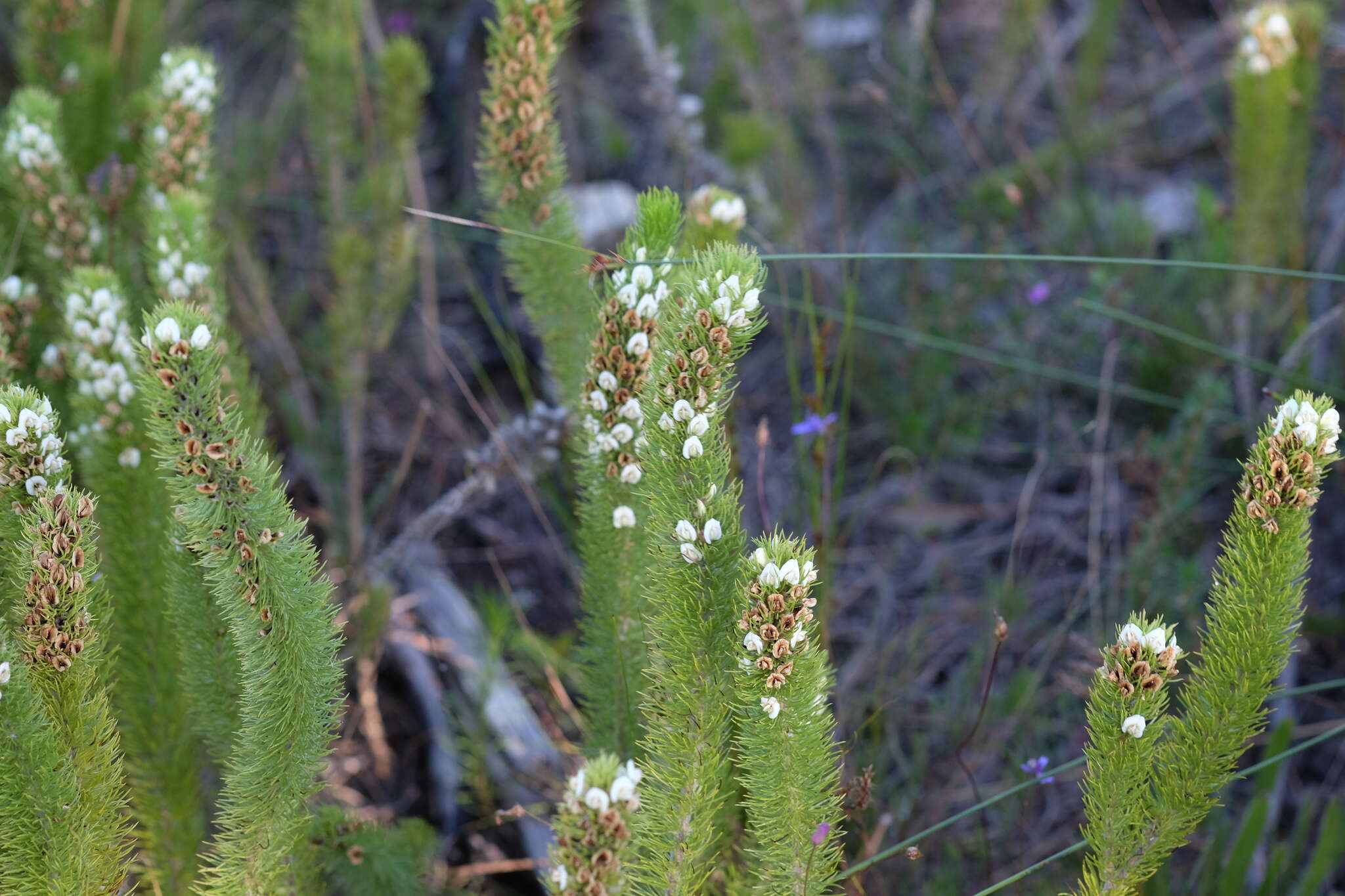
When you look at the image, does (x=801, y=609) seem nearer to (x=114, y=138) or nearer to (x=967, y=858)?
(x=967, y=858)

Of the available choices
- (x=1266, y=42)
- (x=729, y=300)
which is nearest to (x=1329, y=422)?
(x=729, y=300)

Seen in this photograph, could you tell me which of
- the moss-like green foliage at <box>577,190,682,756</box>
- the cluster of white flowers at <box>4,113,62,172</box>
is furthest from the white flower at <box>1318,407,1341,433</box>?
the cluster of white flowers at <box>4,113,62,172</box>

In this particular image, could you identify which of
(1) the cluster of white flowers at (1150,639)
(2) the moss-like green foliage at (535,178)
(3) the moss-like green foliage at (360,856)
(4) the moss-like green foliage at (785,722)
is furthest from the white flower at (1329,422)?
(3) the moss-like green foliage at (360,856)

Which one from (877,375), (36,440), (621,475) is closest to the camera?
(36,440)

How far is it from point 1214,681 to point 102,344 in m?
1.69

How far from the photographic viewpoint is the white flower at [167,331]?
1.14 meters

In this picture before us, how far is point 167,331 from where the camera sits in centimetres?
115

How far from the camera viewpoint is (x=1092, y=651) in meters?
1.98

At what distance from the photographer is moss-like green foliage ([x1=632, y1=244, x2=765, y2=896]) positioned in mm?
1212

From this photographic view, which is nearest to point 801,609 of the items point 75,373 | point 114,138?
point 75,373

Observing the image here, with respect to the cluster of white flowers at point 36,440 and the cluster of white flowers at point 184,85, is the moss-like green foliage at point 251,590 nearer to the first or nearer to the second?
the cluster of white flowers at point 36,440

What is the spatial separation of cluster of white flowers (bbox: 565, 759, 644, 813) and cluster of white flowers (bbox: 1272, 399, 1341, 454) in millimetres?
879

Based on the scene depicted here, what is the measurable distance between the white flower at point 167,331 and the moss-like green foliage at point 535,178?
742 millimetres

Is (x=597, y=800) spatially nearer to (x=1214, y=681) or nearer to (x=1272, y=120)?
(x=1214, y=681)
